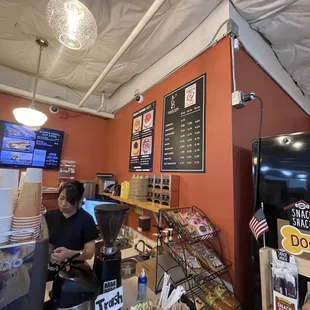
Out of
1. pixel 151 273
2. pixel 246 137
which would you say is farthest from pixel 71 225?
pixel 246 137

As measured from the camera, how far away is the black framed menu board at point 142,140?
6.86ft

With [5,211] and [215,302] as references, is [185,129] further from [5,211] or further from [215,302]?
[5,211]

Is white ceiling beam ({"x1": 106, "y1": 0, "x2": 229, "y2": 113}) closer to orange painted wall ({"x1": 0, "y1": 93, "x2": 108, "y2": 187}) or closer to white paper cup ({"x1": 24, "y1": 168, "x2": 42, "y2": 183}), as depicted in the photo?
orange painted wall ({"x1": 0, "y1": 93, "x2": 108, "y2": 187})

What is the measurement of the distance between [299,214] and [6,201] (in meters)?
1.12

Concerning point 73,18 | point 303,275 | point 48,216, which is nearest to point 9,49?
point 73,18

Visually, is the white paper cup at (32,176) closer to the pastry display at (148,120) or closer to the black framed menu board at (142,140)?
the black framed menu board at (142,140)

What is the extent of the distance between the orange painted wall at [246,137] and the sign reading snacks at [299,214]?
38 centimetres

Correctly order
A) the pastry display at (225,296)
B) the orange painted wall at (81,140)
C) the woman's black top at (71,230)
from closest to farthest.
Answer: the pastry display at (225,296)
the woman's black top at (71,230)
the orange painted wall at (81,140)

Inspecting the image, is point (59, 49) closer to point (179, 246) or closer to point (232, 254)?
point (179, 246)

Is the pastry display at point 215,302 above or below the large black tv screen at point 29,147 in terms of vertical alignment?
below

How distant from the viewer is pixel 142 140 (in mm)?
2238

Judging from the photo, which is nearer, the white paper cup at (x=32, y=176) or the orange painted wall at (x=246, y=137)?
the white paper cup at (x=32, y=176)

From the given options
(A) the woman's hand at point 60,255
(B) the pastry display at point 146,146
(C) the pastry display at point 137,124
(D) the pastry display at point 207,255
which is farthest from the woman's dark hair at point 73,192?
(C) the pastry display at point 137,124

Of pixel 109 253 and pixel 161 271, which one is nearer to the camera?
pixel 109 253
